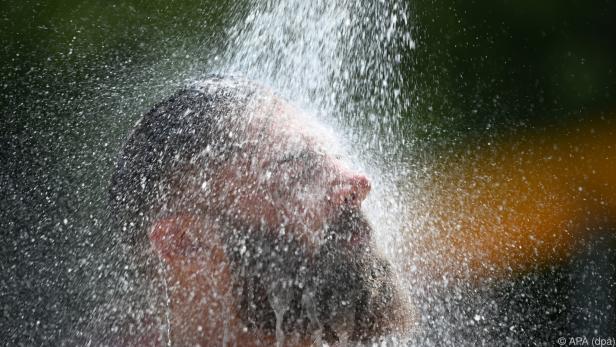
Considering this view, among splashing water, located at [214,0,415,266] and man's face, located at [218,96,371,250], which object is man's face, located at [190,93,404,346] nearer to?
man's face, located at [218,96,371,250]

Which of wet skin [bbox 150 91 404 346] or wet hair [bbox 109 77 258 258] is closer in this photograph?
wet skin [bbox 150 91 404 346]

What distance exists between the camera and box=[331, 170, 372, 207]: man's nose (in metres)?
1.59

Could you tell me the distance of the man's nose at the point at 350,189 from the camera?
5.23 feet

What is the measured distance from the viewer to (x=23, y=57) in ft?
9.98

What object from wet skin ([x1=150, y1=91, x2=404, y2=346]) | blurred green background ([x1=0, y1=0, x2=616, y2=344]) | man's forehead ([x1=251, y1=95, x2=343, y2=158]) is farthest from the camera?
blurred green background ([x1=0, y1=0, x2=616, y2=344])

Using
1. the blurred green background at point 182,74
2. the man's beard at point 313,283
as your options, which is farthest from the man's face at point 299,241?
the blurred green background at point 182,74

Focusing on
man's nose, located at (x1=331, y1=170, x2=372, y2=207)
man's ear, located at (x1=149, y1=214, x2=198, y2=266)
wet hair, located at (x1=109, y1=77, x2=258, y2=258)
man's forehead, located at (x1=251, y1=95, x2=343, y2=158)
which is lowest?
man's ear, located at (x1=149, y1=214, x2=198, y2=266)

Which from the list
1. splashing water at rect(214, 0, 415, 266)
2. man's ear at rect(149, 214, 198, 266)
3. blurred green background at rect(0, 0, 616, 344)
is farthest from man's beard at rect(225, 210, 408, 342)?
blurred green background at rect(0, 0, 616, 344)

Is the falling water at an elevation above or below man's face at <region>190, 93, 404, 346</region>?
above

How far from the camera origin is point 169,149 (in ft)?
5.53

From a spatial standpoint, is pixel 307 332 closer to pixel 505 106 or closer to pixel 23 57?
pixel 505 106

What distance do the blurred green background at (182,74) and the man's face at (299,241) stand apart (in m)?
1.48

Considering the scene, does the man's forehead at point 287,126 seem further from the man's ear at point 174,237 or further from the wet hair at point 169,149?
the man's ear at point 174,237

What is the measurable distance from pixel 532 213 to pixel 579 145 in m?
0.49
